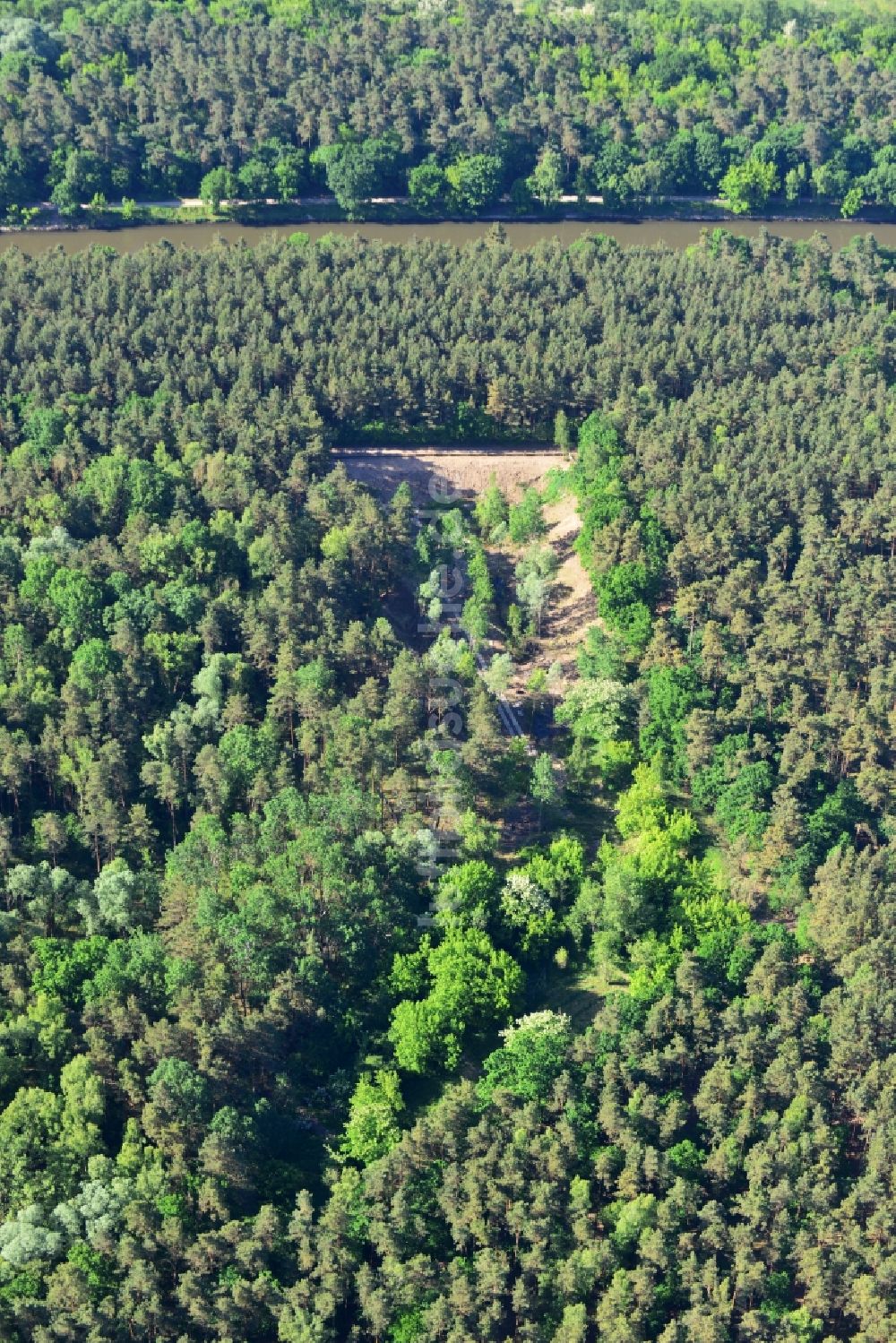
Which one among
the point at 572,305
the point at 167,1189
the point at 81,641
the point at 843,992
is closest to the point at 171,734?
the point at 81,641

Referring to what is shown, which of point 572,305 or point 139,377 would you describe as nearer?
point 139,377

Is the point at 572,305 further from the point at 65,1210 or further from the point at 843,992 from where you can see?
the point at 65,1210

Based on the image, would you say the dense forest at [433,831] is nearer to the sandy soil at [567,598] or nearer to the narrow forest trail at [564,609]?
the narrow forest trail at [564,609]

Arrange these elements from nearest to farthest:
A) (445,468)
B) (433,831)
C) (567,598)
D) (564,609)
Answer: (433,831)
(564,609)
(567,598)
(445,468)

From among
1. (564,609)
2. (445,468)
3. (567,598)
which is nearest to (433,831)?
(564,609)

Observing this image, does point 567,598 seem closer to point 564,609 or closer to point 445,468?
point 564,609

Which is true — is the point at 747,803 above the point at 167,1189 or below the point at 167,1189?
above
